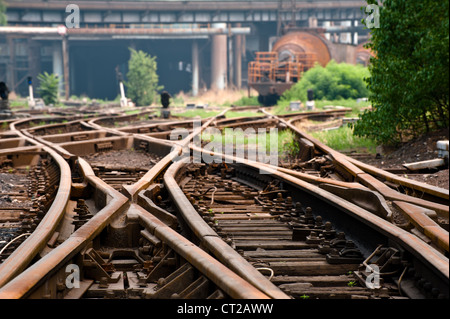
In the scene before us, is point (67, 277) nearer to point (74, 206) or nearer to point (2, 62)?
point (74, 206)

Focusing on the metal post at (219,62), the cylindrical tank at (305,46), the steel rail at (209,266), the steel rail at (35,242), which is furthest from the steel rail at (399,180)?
the metal post at (219,62)

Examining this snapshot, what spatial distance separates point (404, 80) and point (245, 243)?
4894 millimetres

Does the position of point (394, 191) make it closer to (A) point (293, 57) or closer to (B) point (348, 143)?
(B) point (348, 143)

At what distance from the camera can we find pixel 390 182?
646cm

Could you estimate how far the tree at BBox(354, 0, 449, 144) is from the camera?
23.9ft

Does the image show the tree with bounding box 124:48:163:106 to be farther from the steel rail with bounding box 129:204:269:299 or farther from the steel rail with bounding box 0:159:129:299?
the steel rail with bounding box 129:204:269:299

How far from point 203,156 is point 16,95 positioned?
114 feet

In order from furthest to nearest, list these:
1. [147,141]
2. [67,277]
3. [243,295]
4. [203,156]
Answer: [147,141] < [203,156] < [67,277] < [243,295]

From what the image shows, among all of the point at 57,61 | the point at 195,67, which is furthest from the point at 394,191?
the point at 57,61

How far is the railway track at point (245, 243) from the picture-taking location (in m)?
3.38

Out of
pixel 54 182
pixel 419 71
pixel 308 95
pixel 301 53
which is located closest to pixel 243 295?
pixel 54 182

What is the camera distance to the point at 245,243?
4.67 meters

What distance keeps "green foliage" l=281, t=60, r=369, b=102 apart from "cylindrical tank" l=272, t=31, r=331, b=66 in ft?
12.4

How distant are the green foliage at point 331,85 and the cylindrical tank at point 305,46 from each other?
3.78 meters
